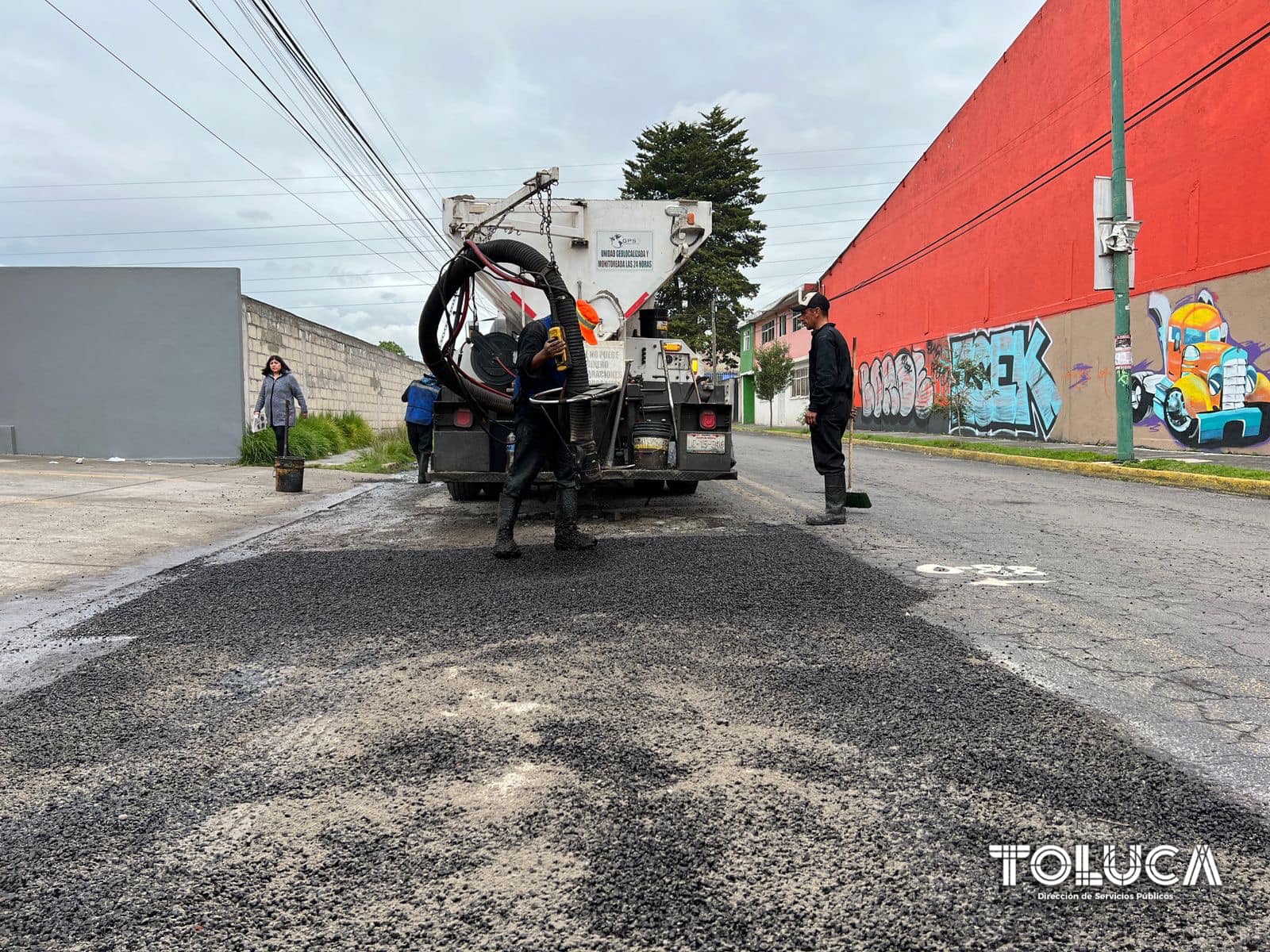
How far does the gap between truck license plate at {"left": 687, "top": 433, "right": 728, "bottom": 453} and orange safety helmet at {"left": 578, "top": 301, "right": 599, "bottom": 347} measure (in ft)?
4.25

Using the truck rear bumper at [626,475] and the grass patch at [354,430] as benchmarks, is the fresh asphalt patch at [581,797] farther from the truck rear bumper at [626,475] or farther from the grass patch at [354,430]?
the grass patch at [354,430]

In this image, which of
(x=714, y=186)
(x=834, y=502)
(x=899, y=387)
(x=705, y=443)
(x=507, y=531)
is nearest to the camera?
(x=507, y=531)

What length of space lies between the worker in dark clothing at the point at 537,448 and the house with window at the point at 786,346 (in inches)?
1402

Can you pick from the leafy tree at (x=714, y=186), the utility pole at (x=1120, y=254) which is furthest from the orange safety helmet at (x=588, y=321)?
the leafy tree at (x=714, y=186)

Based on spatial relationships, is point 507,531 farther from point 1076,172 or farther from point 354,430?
point 1076,172

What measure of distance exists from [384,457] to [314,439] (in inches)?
52.4

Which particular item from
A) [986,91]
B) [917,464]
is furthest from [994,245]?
[917,464]

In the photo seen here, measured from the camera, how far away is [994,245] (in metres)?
24.0

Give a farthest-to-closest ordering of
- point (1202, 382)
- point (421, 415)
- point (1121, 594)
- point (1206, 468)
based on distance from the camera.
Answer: point (1202, 382) < point (1206, 468) < point (421, 415) < point (1121, 594)

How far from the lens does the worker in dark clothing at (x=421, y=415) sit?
10.6 metres

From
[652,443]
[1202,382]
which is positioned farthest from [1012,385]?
[652,443]

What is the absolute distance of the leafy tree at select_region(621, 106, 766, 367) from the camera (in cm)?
4141

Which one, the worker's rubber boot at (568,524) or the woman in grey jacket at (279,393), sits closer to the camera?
the worker's rubber boot at (568,524)

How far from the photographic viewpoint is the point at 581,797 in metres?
2.33
